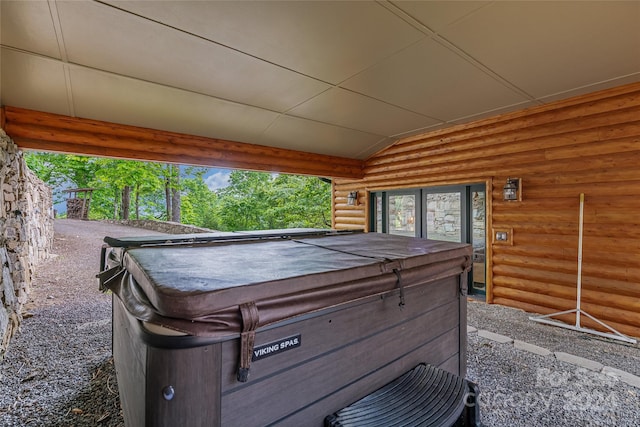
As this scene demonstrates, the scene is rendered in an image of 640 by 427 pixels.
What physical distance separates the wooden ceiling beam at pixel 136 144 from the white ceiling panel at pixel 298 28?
2.12 metres

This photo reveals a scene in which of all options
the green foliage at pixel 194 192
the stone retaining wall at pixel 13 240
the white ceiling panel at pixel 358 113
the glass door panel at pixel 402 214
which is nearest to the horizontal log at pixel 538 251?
the glass door panel at pixel 402 214

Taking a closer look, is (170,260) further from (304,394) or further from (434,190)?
(434,190)

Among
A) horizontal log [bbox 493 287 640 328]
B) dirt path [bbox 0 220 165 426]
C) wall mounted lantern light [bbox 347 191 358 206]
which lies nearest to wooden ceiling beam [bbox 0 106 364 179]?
wall mounted lantern light [bbox 347 191 358 206]

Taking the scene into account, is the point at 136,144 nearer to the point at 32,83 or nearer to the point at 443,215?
the point at 32,83

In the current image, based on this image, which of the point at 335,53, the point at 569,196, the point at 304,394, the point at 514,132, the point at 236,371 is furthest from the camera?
the point at 514,132

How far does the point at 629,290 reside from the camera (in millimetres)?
3162

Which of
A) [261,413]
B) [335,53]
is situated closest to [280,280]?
[261,413]

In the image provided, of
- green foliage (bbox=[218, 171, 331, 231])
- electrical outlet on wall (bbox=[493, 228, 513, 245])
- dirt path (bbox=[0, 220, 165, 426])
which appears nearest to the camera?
dirt path (bbox=[0, 220, 165, 426])

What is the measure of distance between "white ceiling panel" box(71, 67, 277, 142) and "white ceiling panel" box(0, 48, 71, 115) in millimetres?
122

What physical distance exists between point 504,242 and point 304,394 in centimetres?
399

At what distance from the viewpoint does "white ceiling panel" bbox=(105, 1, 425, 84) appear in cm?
198

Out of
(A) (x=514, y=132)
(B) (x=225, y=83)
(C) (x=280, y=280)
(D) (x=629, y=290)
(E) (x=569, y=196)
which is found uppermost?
(B) (x=225, y=83)

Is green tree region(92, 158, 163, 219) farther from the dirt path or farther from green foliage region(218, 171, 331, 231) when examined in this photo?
the dirt path

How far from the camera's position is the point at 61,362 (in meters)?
2.61
